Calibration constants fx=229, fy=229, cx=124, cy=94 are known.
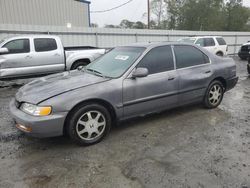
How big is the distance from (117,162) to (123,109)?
98 cm

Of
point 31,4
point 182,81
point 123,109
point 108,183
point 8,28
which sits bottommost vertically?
point 108,183

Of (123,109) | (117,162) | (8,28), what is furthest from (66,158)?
(8,28)

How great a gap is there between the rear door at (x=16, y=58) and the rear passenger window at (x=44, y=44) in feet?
0.92

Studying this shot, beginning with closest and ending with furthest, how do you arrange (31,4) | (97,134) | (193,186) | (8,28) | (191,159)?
(193,186)
(191,159)
(97,134)
(8,28)
(31,4)

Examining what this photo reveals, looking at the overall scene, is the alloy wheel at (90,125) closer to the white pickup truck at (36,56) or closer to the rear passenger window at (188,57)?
the rear passenger window at (188,57)

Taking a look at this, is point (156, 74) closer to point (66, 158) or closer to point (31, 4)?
point (66, 158)

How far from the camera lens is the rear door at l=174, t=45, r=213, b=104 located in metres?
4.48

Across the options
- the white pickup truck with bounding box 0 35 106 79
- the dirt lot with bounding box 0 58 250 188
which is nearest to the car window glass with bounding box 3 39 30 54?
the white pickup truck with bounding box 0 35 106 79

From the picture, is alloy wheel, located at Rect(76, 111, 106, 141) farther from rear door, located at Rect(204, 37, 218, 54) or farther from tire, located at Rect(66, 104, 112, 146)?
rear door, located at Rect(204, 37, 218, 54)

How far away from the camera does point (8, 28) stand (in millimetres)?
10711

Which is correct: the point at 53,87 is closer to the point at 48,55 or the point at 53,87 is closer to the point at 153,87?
the point at 153,87

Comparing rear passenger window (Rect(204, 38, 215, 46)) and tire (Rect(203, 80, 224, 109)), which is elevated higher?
rear passenger window (Rect(204, 38, 215, 46))

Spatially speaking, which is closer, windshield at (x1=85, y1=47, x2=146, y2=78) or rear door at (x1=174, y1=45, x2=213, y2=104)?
windshield at (x1=85, y1=47, x2=146, y2=78)

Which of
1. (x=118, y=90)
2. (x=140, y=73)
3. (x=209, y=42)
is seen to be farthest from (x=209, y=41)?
(x=118, y=90)
